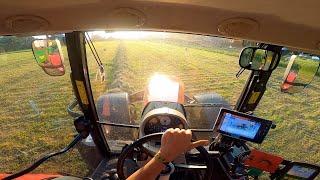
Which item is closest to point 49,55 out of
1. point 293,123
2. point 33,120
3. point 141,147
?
point 141,147

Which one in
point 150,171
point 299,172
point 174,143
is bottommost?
point 299,172

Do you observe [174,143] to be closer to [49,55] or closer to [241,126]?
[241,126]

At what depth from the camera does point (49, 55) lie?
2.64 metres

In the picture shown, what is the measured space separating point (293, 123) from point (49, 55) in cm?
573

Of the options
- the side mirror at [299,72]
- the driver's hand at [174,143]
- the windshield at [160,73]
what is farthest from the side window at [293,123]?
the driver's hand at [174,143]

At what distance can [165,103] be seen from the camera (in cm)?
325

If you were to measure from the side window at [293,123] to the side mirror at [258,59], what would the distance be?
5.07 feet

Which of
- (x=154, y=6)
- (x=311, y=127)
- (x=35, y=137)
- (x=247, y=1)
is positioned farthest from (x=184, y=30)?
(x=311, y=127)

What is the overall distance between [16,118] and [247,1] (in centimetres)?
656

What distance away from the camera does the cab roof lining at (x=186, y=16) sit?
160 centimetres

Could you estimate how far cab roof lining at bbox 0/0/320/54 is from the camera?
1.60 m

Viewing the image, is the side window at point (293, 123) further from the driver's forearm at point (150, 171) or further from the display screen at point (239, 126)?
the driver's forearm at point (150, 171)

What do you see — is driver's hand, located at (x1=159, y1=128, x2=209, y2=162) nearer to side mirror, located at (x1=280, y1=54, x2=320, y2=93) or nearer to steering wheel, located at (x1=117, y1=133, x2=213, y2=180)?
steering wheel, located at (x1=117, y1=133, x2=213, y2=180)

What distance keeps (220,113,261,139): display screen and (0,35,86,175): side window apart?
1.24 m
